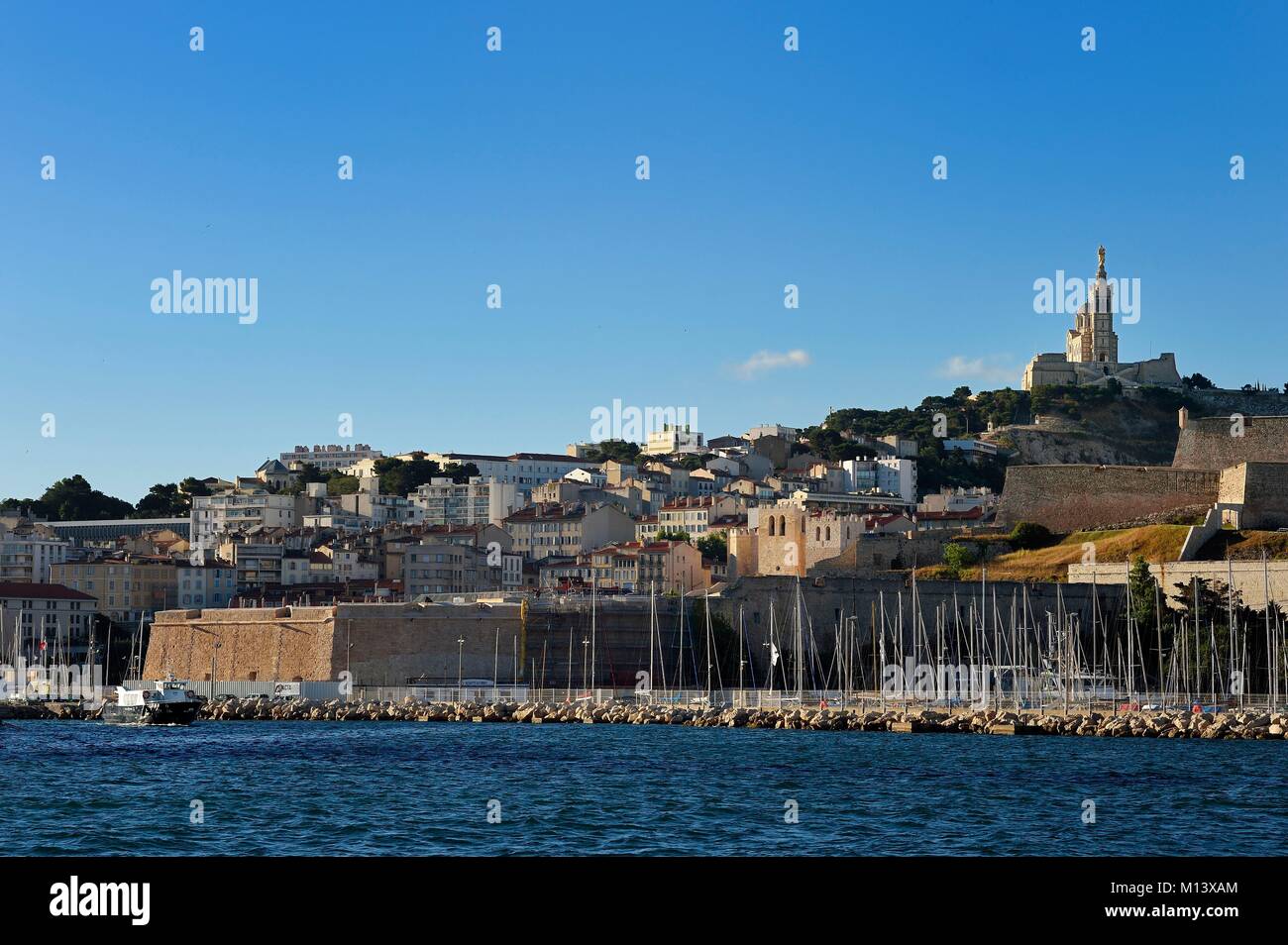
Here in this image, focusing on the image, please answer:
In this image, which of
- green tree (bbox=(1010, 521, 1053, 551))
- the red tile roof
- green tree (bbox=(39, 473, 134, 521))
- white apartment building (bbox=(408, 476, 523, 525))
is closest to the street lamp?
green tree (bbox=(1010, 521, 1053, 551))

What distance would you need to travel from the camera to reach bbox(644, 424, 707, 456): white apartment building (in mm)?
121875

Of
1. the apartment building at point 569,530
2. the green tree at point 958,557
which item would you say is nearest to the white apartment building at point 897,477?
the apartment building at point 569,530

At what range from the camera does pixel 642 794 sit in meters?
24.3

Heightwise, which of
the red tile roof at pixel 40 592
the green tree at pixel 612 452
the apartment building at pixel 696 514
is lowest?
the red tile roof at pixel 40 592

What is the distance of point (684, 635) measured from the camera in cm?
5119

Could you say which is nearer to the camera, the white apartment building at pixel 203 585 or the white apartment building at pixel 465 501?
the white apartment building at pixel 203 585

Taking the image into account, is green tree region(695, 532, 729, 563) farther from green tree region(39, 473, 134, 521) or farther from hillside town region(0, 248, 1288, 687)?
green tree region(39, 473, 134, 521)

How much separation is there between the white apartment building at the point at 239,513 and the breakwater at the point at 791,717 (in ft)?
165

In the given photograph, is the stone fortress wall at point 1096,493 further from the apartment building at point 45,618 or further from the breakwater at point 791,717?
the apartment building at point 45,618

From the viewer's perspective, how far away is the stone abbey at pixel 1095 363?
384 ft

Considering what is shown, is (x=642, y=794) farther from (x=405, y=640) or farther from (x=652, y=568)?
(x=652, y=568)
